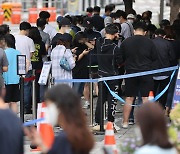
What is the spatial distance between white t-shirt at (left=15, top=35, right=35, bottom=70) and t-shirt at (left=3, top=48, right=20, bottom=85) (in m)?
0.77

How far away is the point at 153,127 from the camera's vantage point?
5.62m

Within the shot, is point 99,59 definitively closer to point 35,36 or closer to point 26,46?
point 26,46

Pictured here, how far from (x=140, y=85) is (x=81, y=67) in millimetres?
1521

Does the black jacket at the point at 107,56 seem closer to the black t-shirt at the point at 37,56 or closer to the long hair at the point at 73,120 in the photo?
the black t-shirt at the point at 37,56

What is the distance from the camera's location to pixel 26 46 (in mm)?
13789

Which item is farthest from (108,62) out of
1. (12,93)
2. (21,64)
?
(12,93)

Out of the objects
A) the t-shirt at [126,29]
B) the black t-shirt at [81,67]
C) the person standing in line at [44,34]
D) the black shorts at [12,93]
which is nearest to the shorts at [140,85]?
the black t-shirt at [81,67]

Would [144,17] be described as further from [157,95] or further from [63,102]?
[63,102]

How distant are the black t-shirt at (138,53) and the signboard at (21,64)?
5.31ft

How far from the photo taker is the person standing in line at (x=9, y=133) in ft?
20.6

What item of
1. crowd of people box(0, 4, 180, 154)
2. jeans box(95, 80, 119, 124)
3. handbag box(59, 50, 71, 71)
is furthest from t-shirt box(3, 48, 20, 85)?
jeans box(95, 80, 119, 124)

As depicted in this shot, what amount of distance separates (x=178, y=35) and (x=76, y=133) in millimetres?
8931

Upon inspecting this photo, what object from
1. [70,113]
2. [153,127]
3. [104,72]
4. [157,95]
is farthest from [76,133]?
[157,95]

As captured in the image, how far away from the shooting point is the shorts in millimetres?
12969
